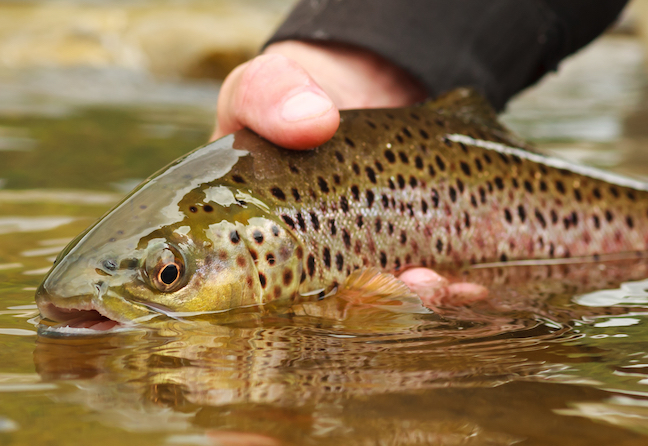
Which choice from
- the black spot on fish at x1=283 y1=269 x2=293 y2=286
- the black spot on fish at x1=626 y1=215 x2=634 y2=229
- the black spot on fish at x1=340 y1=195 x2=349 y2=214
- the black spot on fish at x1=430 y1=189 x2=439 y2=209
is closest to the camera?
the black spot on fish at x1=283 y1=269 x2=293 y2=286

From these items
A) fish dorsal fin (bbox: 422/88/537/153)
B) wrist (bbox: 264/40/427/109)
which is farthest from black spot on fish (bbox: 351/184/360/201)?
wrist (bbox: 264/40/427/109)

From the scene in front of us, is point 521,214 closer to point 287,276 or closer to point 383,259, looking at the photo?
point 383,259

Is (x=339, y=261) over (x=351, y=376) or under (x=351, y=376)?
over

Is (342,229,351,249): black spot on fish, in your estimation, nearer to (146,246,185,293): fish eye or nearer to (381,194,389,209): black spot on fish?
(381,194,389,209): black spot on fish

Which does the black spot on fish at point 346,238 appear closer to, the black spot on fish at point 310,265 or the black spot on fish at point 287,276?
the black spot on fish at point 310,265

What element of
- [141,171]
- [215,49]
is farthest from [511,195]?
[215,49]

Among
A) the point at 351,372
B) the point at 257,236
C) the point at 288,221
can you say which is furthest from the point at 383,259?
the point at 351,372

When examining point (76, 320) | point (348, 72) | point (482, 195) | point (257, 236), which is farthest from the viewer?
point (348, 72)

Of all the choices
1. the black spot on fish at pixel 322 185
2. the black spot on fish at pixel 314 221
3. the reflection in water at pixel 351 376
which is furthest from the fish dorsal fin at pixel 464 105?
the reflection in water at pixel 351 376
